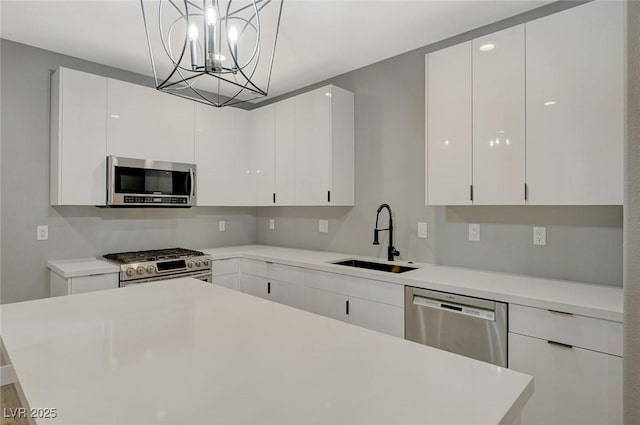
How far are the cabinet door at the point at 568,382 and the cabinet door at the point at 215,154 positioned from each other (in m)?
2.89

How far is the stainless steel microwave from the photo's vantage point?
2.88 meters

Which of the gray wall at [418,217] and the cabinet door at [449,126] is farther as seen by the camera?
the cabinet door at [449,126]

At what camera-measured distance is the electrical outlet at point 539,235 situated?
2.23 meters

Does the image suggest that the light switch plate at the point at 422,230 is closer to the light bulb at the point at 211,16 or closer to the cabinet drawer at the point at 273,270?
the cabinet drawer at the point at 273,270

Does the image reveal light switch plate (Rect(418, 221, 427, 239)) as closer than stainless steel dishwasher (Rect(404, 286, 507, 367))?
No

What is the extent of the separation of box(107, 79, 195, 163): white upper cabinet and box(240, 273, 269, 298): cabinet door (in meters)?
1.27

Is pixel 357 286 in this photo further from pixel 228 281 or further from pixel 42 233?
pixel 42 233

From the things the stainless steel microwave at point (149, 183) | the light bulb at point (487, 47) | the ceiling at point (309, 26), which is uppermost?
the ceiling at point (309, 26)

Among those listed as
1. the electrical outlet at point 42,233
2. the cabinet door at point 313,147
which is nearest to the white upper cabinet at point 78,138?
the electrical outlet at point 42,233

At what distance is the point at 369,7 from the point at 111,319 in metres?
2.24

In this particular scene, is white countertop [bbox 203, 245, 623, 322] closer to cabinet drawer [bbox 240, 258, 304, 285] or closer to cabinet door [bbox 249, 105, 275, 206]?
cabinet drawer [bbox 240, 258, 304, 285]

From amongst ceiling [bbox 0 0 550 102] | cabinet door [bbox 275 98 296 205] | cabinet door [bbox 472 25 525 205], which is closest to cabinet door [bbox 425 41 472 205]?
cabinet door [bbox 472 25 525 205]

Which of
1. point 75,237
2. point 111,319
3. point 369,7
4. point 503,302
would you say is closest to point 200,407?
point 111,319

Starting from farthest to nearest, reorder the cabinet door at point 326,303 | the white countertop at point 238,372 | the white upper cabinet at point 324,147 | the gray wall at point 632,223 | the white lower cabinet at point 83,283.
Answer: the white upper cabinet at point 324,147, the cabinet door at point 326,303, the white lower cabinet at point 83,283, the gray wall at point 632,223, the white countertop at point 238,372
